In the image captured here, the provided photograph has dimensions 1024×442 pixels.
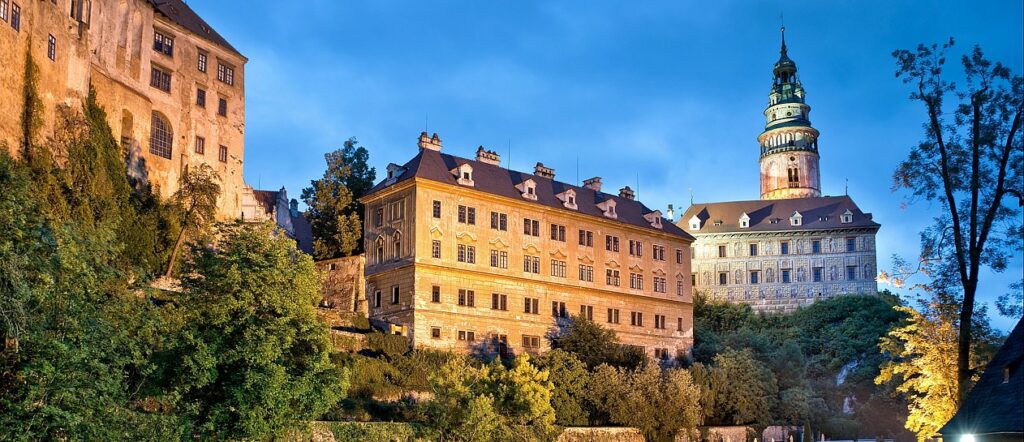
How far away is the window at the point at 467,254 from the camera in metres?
51.3

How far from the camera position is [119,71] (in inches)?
1925

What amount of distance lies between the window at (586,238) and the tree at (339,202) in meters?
12.9

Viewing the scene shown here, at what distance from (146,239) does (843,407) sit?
4227 centimetres

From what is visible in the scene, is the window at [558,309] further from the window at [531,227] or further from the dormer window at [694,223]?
the dormer window at [694,223]

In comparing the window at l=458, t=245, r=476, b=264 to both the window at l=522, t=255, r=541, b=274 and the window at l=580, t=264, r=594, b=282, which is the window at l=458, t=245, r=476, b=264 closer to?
the window at l=522, t=255, r=541, b=274

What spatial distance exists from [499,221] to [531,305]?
189 inches

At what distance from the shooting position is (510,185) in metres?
55.5

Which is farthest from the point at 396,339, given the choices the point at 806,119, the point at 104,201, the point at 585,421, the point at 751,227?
the point at 806,119

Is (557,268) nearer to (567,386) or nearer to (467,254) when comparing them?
(467,254)

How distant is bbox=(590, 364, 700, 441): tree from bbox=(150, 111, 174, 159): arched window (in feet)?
81.3

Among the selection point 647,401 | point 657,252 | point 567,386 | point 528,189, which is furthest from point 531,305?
point 657,252

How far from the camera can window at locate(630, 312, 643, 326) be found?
58125 mm

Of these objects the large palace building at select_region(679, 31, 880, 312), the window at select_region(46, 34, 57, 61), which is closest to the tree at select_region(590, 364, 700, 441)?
the window at select_region(46, 34, 57, 61)

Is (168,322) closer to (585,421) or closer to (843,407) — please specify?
(585,421)
